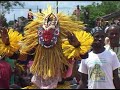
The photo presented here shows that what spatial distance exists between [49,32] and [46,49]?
235 millimetres

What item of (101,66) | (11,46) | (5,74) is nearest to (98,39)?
(101,66)

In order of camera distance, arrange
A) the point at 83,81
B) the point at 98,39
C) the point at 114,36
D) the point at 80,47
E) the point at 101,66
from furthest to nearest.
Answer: the point at 114,36 → the point at 80,47 → the point at 83,81 → the point at 98,39 → the point at 101,66

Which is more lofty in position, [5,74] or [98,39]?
[98,39]

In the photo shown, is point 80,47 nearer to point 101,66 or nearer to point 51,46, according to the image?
point 51,46

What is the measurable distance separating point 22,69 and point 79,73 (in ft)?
3.89

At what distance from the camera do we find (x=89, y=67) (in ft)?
19.5

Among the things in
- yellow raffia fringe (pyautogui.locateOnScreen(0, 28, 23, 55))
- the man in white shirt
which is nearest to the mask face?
yellow raffia fringe (pyautogui.locateOnScreen(0, 28, 23, 55))

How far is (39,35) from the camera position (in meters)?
6.40

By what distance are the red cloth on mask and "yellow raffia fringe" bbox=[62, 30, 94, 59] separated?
95cm

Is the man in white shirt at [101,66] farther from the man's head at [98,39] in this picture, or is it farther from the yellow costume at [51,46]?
the yellow costume at [51,46]

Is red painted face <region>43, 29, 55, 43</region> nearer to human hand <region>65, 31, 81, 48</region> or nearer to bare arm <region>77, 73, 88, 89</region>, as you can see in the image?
human hand <region>65, 31, 81, 48</region>

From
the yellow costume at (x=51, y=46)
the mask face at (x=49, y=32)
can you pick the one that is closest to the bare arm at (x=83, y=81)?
the yellow costume at (x=51, y=46)

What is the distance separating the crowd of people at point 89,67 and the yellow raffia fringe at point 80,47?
0.05m

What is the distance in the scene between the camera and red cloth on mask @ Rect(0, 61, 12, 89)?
22.1 feet
